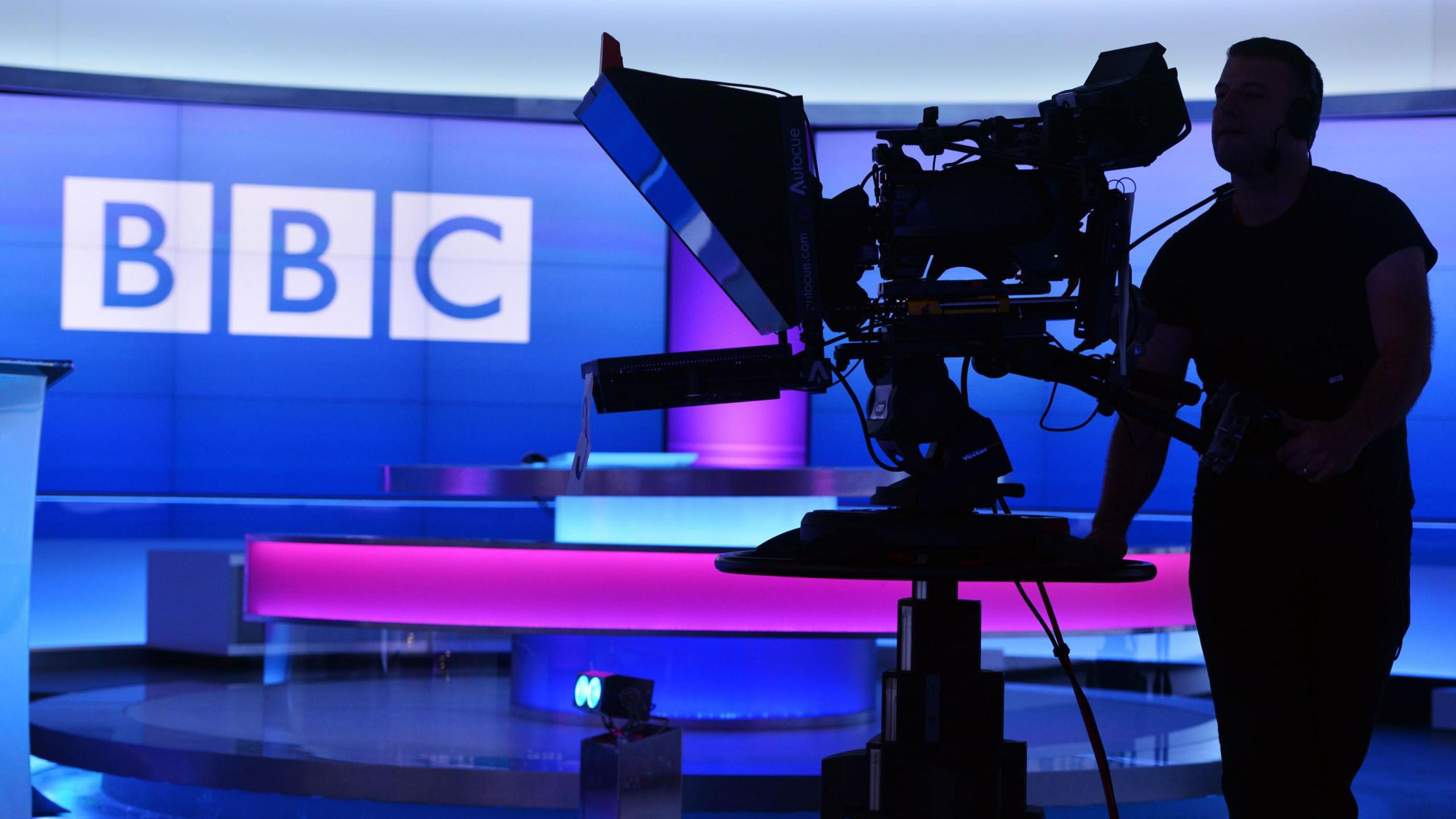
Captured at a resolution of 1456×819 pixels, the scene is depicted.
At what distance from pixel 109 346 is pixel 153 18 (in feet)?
4.02

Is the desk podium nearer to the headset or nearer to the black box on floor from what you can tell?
the black box on floor

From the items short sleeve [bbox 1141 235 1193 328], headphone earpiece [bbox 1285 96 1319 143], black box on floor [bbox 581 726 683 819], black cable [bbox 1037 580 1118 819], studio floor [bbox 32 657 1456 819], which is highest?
headphone earpiece [bbox 1285 96 1319 143]

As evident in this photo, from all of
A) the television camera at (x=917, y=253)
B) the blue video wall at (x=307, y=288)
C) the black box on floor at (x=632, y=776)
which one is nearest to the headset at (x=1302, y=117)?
the television camera at (x=917, y=253)

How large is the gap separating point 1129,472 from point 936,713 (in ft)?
1.35

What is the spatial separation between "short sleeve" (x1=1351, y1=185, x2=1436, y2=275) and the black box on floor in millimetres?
1262

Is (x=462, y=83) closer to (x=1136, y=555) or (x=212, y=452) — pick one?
(x=212, y=452)

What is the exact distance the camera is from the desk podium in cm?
226

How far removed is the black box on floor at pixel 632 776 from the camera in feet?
6.64

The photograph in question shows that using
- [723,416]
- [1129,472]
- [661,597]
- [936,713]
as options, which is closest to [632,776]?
[661,597]

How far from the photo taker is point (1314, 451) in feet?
3.27

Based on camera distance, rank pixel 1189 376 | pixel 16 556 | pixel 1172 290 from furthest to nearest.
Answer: pixel 1189 376 → pixel 16 556 → pixel 1172 290

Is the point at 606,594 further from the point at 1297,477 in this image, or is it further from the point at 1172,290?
the point at 1297,477

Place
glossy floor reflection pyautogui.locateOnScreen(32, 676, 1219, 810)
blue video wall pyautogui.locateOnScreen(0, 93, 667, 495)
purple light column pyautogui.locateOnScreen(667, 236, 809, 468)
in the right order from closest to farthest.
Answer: glossy floor reflection pyautogui.locateOnScreen(32, 676, 1219, 810) < purple light column pyautogui.locateOnScreen(667, 236, 809, 468) < blue video wall pyautogui.locateOnScreen(0, 93, 667, 495)

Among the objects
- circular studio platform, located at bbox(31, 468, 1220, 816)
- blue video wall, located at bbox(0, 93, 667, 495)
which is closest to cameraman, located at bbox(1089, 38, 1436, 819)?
circular studio platform, located at bbox(31, 468, 1220, 816)
